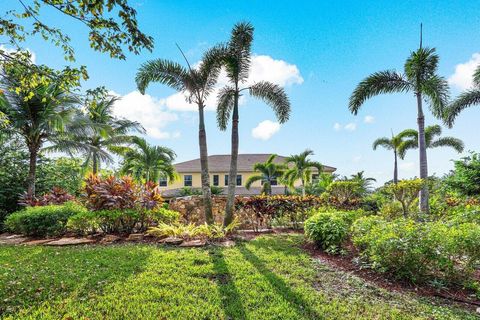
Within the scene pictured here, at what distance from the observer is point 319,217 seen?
7.43 m

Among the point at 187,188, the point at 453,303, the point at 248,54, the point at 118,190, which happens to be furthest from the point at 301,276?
the point at 187,188

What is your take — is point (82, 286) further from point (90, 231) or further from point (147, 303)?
point (90, 231)

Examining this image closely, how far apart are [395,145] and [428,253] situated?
2223 centimetres

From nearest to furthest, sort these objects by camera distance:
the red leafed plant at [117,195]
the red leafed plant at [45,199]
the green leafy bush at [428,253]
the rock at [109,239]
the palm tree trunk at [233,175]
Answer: the green leafy bush at [428,253]
the rock at [109,239]
the red leafed plant at [117,195]
the palm tree trunk at [233,175]
the red leafed plant at [45,199]

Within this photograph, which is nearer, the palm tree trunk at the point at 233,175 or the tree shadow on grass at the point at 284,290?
the tree shadow on grass at the point at 284,290

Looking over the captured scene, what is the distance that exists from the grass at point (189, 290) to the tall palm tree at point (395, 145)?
828 inches

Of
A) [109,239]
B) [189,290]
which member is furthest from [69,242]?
[189,290]

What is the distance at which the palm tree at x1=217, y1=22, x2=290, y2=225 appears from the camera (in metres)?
10.0

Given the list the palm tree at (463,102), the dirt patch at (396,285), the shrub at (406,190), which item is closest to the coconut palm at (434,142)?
the palm tree at (463,102)

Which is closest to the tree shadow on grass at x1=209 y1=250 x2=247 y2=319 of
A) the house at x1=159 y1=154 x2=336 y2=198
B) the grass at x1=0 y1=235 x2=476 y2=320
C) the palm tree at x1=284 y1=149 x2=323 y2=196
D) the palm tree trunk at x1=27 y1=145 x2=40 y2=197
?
the grass at x1=0 y1=235 x2=476 y2=320

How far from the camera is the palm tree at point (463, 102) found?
13.4m

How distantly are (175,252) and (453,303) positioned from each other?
16.7 feet

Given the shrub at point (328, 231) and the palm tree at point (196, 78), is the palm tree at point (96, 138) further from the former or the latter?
the shrub at point (328, 231)

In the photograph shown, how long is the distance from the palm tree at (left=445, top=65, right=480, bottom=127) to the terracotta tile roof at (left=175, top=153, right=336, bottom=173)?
762 inches
